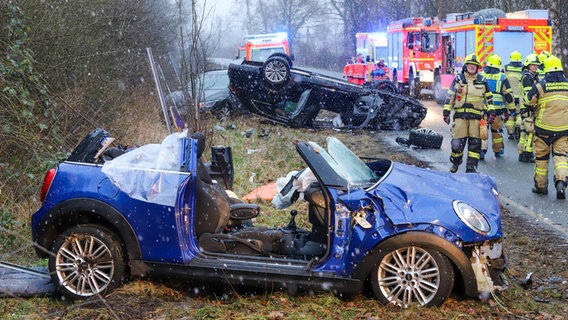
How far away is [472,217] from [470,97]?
6.28 metres

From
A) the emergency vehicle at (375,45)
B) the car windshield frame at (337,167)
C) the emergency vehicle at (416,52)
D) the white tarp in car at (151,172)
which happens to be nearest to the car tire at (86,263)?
the white tarp in car at (151,172)

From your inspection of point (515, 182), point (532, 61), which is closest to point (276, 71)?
point (532, 61)

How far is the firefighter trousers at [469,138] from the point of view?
1123cm

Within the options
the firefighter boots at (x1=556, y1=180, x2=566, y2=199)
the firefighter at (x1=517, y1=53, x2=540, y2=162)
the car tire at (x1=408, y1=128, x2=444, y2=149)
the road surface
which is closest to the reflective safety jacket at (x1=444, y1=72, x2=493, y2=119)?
the firefighter at (x1=517, y1=53, x2=540, y2=162)

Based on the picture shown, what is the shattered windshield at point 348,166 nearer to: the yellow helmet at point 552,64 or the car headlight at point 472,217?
the car headlight at point 472,217

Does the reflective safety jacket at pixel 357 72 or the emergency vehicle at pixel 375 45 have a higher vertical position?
the emergency vehicle at pixel 375 45

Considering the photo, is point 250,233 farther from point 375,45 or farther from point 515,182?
point 375,45

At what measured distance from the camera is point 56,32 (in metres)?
10.6

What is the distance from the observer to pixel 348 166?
585 centimetres

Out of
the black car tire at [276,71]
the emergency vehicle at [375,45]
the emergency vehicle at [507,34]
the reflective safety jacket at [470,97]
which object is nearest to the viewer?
the reflective safety jacket at [470,97]

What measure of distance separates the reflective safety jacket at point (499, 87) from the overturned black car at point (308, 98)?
12.5 ft

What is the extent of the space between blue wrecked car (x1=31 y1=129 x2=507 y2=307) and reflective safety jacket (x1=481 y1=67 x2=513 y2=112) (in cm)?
714

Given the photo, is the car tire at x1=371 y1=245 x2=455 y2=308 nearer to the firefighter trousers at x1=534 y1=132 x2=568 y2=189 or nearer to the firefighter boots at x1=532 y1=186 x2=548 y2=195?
the firefighter trousers at x1=534 y1=132 x2=568 y2=189

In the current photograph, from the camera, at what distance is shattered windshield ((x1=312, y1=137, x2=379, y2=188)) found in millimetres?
5583
